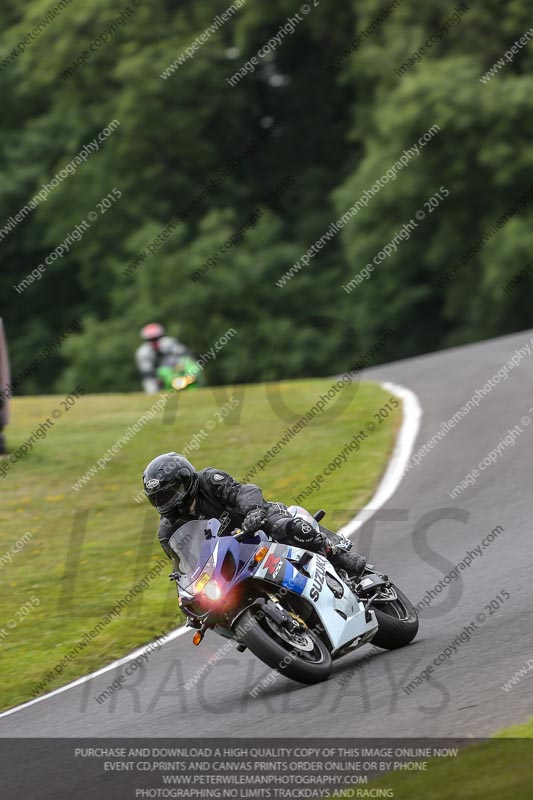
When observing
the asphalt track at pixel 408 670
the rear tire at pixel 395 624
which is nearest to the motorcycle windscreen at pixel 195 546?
the asphalt track at pixel 408 670

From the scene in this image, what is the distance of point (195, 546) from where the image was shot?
24.5ft

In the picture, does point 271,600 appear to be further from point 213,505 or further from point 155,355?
point 155,355

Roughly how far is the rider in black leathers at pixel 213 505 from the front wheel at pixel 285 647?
55 cm

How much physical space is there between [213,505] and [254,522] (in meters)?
0.53

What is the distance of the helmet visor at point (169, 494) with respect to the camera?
7586 mm

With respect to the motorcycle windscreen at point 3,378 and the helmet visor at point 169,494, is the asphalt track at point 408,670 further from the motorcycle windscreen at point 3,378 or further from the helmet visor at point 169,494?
the motorcycle windscreen at point 3,378

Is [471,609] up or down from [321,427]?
up

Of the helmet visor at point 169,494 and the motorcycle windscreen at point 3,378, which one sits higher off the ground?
the helmet visor at point 169,494

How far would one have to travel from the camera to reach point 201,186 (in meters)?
46.8

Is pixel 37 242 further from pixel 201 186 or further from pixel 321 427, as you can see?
pixel 321 427

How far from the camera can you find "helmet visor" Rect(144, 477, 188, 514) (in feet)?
24.9
